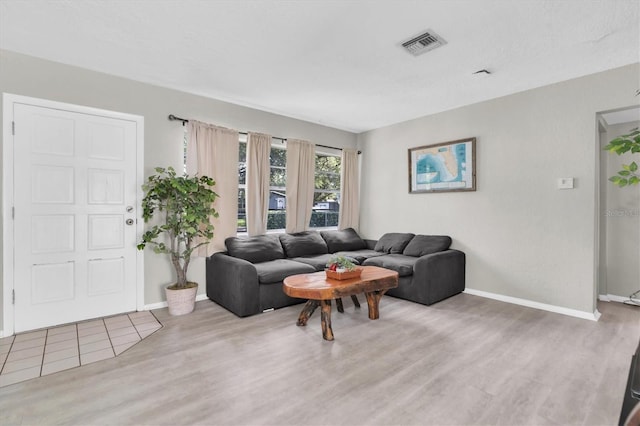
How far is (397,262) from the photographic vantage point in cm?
400

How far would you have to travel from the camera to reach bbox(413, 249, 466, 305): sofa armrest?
3.72 meters

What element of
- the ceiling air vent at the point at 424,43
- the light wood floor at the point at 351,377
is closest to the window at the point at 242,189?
the light wood floor at the point at 351,377

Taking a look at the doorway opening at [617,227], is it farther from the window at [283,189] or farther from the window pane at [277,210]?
the window pane at [277,210]

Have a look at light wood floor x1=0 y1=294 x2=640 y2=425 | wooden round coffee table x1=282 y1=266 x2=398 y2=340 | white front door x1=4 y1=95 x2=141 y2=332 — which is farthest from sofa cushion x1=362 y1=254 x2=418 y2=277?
white front door x1=4 y1=95 x2=141 y2=332

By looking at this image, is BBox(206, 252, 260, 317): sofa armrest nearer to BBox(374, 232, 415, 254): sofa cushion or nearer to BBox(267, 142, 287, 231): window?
BBox(267, 142, 287, 231): window

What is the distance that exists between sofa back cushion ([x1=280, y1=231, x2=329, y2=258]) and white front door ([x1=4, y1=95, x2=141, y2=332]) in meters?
1.87

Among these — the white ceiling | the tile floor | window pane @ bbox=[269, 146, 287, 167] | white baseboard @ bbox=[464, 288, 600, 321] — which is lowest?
the tile floor

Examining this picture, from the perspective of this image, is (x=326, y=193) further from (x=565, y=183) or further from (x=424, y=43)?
(x=565, y=183)

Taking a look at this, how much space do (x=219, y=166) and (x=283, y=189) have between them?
1129mm

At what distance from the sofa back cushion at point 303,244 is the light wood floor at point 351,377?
1391 mm

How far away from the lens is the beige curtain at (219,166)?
381 centimetres

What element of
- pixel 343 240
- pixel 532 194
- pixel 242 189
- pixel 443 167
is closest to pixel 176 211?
pixel 242 189

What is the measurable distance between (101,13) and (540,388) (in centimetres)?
393

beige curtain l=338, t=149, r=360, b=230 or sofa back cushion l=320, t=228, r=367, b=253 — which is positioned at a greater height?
beige curtain l=338, t=149, r=360, b=230
